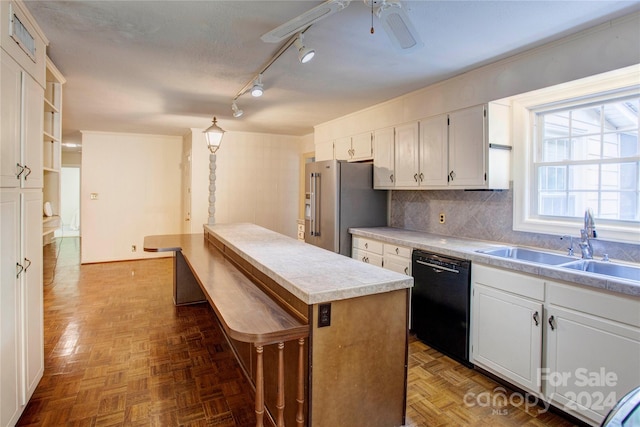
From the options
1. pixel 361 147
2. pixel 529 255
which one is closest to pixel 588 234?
pixel 529 255

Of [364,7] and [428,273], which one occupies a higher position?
[364,7]

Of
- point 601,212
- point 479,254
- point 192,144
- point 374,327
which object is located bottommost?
point 374,327

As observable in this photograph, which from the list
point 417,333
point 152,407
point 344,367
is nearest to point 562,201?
point 417,333

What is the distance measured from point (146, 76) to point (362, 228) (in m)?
2.66

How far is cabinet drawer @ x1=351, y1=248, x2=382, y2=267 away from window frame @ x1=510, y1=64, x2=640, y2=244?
1.28 m

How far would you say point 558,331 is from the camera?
2025mm

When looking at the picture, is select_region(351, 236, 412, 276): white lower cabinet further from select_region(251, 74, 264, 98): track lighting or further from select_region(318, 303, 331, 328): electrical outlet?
select_region(251, 74, 264, 98): track lighting

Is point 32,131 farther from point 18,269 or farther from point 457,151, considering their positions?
point 457,151

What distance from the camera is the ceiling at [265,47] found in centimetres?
195

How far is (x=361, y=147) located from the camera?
4.26m

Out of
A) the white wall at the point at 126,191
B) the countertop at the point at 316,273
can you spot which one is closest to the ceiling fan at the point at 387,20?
the countertop at the point at 316,273

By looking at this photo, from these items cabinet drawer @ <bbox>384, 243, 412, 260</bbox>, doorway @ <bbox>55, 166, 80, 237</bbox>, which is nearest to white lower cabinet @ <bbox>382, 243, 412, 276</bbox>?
cabinet drawer @ <bbox>384, 243, 412, 260</bbox>

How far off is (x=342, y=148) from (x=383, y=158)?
0.89 m

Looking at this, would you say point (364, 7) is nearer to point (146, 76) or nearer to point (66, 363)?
point (146, 76)
